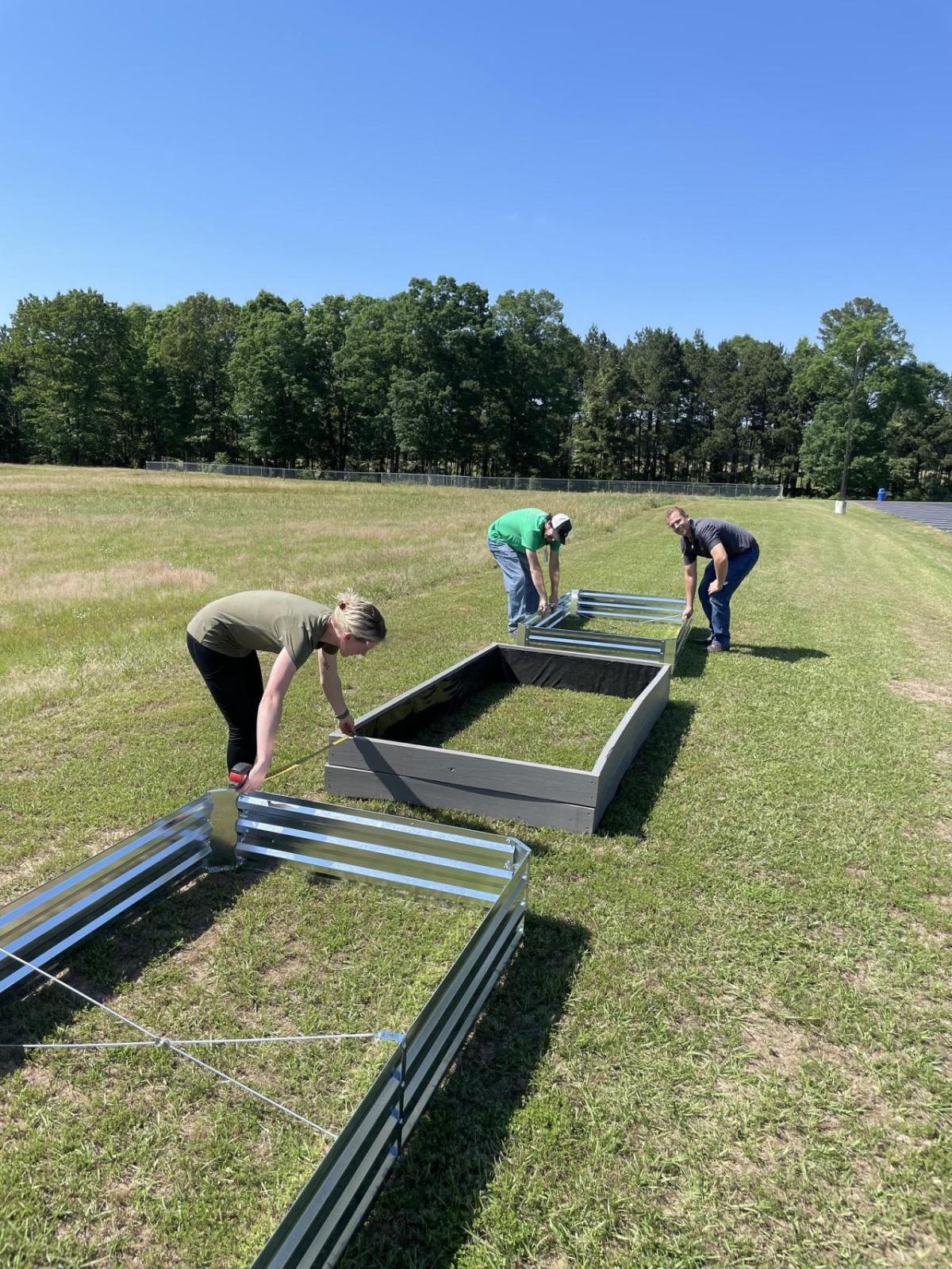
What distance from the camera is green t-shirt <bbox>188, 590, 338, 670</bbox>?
370 centimetres

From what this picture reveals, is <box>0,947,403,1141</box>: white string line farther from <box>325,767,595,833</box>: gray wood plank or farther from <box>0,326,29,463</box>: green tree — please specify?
<box>0,326,29,463</box>: green tree

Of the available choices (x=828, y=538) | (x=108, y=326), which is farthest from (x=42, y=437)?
(x=828, y=538)

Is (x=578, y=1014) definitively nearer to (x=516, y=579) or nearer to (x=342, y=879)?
(x=342, y=879)

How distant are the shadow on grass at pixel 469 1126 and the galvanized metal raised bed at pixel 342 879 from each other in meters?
0.08

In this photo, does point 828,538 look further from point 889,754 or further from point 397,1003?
point 397,1003

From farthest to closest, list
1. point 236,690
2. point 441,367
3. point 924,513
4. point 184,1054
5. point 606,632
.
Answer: point 441,367
point 924,513
point 606,632
point 236,690
point 184,1054

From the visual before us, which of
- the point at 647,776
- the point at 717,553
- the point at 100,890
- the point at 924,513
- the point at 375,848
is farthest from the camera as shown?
the point at 924,513

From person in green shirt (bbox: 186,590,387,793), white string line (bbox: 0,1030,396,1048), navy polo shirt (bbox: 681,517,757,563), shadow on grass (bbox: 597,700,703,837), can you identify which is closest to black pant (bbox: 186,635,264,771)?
person in green shirt (bbox: 186,590,387,793)

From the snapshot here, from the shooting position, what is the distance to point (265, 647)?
13.3ft

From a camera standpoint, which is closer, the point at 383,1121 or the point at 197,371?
the point at 383,1121

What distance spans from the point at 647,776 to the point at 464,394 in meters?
56.4

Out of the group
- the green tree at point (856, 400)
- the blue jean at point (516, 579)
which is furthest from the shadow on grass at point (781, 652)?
the green tree at point (856, 400)

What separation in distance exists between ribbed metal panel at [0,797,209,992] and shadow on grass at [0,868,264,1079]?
75 mm

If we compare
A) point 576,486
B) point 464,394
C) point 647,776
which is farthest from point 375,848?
point 464,394
